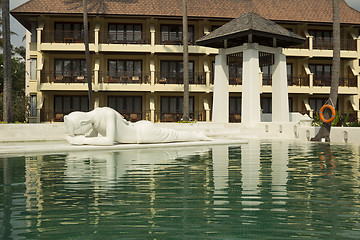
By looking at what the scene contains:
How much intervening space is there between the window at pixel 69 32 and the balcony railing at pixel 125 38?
2.08 meters

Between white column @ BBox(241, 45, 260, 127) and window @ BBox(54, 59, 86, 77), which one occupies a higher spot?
window @ BBox(54, 59, 86, 77)

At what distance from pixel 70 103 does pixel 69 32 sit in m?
6.69

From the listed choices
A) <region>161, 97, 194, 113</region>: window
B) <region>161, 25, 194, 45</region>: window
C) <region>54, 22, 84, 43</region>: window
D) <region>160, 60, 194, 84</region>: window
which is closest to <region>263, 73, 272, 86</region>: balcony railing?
<region>160, 60, 194, 84</region>: window

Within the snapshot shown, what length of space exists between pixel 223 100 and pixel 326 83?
1638 centimetres

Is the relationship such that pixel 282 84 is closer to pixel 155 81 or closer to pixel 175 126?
pixel 175 126

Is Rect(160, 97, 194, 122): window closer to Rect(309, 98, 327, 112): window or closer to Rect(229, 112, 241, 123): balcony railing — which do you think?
Rect(229, 112, 241, 123): balcony railing

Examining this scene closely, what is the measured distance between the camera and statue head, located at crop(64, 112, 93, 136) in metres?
12.7

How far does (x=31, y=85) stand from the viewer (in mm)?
34250

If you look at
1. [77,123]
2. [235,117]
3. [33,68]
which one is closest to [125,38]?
[33,68]

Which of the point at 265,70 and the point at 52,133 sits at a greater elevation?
the point at 265,70

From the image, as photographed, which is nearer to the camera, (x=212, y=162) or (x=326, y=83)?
(x=212, y=162)

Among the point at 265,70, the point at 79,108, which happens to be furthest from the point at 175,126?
the point at 265,70

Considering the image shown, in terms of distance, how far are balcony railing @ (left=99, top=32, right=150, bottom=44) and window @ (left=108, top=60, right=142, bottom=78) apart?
191 centimetres

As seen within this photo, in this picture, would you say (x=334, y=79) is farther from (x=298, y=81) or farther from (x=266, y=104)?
(x=266, y=104)
